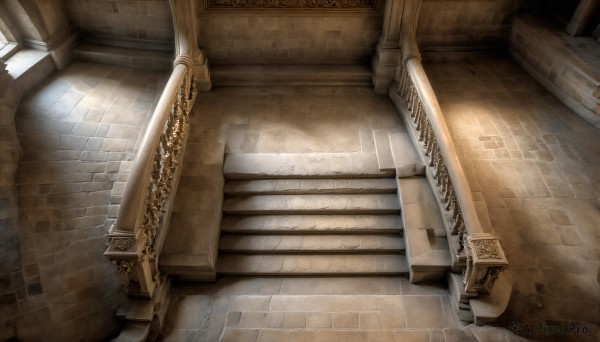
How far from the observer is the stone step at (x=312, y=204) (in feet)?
15.2

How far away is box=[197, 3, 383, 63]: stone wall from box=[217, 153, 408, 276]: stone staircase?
2.14m

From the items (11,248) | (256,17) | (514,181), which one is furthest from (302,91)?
(11,248)

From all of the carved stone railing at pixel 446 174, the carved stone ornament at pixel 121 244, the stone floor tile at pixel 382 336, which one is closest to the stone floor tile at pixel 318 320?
the stone floor tile at pixel 382 336

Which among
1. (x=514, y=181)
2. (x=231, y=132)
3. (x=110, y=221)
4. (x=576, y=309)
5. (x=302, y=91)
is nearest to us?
(x=576, y=309)

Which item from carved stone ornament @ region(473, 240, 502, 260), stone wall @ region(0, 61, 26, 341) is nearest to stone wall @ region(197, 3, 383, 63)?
stone wall @ region(0, 61, 26, 341)

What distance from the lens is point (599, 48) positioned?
226 inches

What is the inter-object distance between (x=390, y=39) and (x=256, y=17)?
2.13m

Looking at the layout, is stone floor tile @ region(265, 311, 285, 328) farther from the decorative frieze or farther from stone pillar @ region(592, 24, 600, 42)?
stone pillar @ region(592, 24, 600, 42)

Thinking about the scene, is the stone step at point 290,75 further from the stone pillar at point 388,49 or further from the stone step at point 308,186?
the stone step at point 308,186

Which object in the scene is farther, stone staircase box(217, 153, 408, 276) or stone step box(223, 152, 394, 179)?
stone step box(223, 152, 394, 179)

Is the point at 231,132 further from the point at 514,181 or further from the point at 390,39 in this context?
the point at 514,181

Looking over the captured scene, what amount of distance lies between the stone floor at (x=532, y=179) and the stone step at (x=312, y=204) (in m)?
1.15

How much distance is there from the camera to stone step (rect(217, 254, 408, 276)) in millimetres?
4289

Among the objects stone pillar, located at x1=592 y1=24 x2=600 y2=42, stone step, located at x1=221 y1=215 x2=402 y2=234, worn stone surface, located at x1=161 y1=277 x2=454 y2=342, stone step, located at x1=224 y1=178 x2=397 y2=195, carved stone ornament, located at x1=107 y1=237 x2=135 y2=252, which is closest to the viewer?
carved stone ornament, located at x1=107 y1=237 x2=135 y2=252
